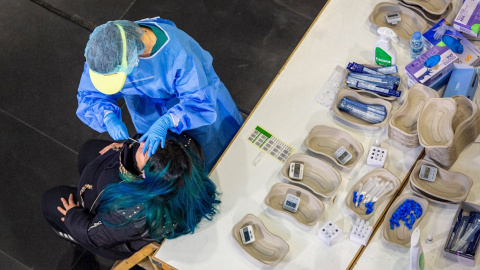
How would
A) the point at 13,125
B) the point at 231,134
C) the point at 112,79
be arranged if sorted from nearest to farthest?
the point at 112,79
the point at 231,134
the point at 13,125

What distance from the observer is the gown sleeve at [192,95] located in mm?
2822

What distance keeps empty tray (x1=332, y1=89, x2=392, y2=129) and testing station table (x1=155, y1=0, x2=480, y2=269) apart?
0.04 metres

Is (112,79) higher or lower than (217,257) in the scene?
higher

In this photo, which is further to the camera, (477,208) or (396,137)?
(396,137)

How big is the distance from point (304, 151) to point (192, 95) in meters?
0.64

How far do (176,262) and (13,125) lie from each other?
1948 millimetres

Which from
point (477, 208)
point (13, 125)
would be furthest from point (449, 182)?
point (13, 125)

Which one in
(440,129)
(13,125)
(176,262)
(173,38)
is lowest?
(13,125)

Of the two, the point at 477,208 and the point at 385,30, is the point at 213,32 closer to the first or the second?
the point at 385,30

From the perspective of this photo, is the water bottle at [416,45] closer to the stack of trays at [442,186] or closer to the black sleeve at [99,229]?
the stack of trays at [442,186]

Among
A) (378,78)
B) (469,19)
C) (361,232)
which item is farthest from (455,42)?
(361,232)

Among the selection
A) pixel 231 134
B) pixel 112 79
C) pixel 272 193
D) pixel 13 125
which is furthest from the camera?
pixel 13 125

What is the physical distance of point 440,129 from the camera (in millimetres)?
2891

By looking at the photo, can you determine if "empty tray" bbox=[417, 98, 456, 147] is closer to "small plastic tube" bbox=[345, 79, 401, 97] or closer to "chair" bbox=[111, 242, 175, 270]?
"small plastic tube" bbox=[345, 79, 401, 97]
